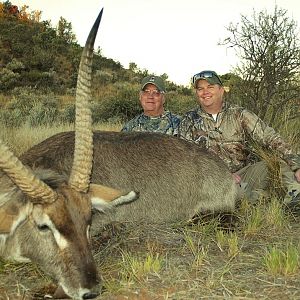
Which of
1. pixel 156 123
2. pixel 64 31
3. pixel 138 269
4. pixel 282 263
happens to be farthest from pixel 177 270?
pixel 64 31

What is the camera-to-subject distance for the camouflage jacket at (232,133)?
713cm

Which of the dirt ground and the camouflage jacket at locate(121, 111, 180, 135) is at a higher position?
the camouflage jacket at locate(121, 111, 180, 135)

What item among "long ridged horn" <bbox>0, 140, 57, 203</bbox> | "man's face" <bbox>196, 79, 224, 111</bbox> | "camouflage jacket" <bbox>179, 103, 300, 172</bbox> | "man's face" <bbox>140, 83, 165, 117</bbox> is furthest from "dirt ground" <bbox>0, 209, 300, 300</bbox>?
"man's face" <bbox>140, 83, 165, 117</bbox>

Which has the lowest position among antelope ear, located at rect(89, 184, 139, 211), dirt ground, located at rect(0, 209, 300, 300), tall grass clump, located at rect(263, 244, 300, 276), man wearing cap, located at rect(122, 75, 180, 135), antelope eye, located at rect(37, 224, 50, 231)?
dirt ground, located at rect(0, 209, 300, 300)

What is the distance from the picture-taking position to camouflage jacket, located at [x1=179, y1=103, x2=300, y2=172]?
713 cm

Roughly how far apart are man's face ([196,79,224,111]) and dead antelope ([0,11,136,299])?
10.9 feet

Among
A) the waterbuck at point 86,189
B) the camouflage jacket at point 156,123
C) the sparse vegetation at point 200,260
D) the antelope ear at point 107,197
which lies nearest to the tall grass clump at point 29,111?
the camouflage jacket at point 156,123

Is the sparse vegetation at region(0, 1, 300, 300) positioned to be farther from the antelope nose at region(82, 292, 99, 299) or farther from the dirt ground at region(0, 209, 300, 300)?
the antelope nose at region(82, 292, 99, 299)

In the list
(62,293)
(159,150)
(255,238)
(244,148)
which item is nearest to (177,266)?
(62,293)

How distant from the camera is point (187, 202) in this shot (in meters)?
5.95

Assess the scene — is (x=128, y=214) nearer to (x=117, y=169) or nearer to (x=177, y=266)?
(x=117, y=169)

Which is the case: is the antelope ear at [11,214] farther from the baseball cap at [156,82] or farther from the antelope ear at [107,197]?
the baseball cap at [156,82]

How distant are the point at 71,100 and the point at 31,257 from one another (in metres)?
21.8

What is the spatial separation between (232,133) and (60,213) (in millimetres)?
4011
